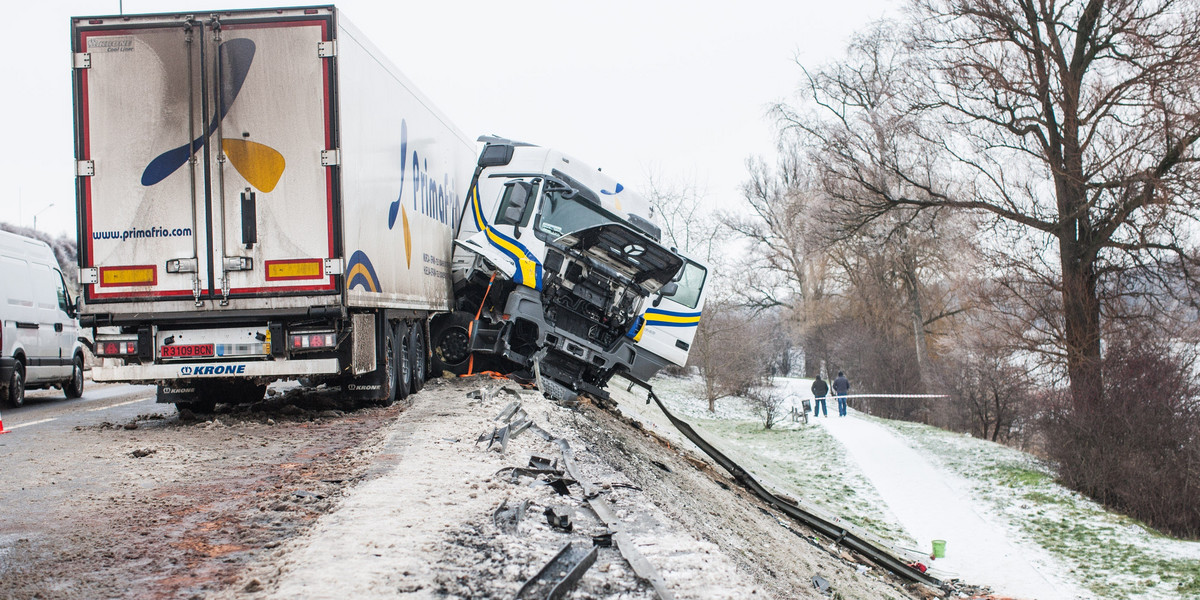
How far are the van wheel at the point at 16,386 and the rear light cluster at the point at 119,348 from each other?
523 centimetres

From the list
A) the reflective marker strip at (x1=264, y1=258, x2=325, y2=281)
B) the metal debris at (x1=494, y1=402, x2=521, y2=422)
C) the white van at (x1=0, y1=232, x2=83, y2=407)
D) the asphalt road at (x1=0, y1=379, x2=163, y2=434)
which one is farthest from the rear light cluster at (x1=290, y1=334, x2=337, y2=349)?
the white van at (x1=0, y1=232, x2=83, y2=407)

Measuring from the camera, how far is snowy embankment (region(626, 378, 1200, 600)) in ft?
37.5

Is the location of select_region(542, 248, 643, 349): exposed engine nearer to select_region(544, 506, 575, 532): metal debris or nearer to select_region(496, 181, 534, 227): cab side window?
select_region(496, 181, 534, 227): cab side window

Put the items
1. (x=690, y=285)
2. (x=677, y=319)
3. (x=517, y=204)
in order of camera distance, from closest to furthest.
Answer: (x=517, y=204) < (x=677, y=319) < (x=690, y=285)

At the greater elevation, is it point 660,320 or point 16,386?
point 660,320

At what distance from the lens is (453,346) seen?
540 inches

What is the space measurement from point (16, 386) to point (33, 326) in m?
0.98

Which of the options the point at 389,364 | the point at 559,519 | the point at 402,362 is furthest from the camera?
the point at 402,362

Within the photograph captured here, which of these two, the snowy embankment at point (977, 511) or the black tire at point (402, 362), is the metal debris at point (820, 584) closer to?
the snowy embankment at point (977, 511)

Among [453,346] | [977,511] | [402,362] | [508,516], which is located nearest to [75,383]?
[453,346]

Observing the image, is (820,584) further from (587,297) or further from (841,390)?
(841,390)

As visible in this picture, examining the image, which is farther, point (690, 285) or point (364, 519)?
point (690, 285)

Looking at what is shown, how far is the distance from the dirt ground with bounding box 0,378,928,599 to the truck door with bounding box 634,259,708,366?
2.69 meters

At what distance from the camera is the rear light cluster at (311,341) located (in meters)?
8.66
